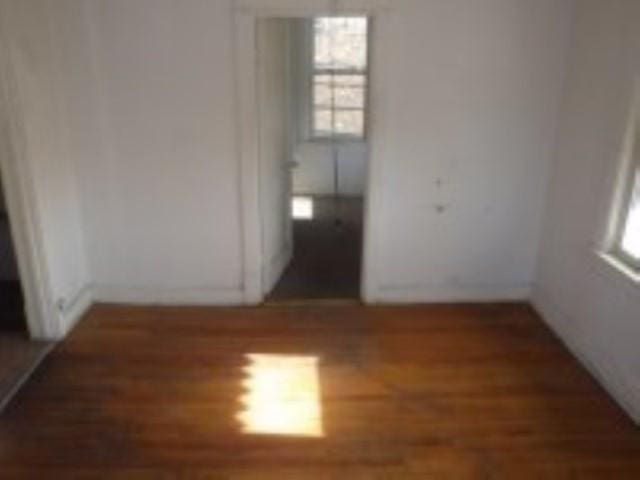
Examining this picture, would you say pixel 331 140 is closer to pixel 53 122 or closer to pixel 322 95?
pixel 322 95

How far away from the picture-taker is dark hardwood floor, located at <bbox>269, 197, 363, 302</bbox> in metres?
4.83

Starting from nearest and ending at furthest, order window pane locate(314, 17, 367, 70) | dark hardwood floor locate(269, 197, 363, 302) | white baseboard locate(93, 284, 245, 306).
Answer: white baseboard locate(93, 284, 245, 306) < dark hardwood floor locate(269, 197, 363, 302) < window pane locate(314, 17, 367, 70)

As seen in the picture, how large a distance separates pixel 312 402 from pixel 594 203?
2.06 meters

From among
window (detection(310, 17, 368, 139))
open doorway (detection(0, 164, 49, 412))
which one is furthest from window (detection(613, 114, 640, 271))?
window (detection(310, 17, 368, 139))

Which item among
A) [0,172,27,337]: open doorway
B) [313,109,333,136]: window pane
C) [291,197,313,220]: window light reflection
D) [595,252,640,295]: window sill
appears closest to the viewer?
[595,252,640,295]: window sill

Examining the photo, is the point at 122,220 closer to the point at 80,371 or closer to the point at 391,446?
the point at 80,371

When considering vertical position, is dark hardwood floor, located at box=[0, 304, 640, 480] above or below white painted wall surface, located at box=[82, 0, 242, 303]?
below

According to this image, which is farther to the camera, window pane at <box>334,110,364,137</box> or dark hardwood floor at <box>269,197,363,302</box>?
window pane at <box>334,110,364,137</box>

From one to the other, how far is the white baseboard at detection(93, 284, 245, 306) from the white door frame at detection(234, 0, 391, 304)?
204 mm

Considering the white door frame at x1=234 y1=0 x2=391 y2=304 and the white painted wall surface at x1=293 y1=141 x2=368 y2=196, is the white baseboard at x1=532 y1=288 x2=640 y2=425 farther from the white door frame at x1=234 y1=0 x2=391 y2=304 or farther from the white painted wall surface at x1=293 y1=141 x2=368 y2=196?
the white painted wall surface at x1=293 y1=141 x2=368 y2=196

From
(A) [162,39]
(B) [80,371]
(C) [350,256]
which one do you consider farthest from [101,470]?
(C) [350,256]

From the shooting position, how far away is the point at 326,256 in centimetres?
555

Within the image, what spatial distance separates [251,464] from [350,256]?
284cm

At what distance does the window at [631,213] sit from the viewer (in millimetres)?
3336
